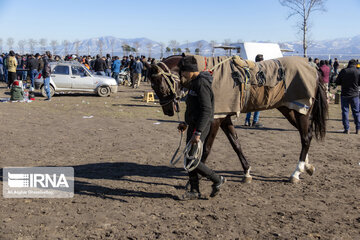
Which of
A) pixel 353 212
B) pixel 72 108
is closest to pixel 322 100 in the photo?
pixel 353 212

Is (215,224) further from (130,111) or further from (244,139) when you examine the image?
(130,111)

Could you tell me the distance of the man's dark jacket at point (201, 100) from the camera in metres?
4.70

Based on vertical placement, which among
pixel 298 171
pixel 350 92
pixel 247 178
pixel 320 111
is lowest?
pixel 247 178

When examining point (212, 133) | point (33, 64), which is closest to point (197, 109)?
point (212, 133)

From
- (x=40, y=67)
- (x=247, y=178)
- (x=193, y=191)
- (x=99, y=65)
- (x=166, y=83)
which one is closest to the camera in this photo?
(x=193, y=191)

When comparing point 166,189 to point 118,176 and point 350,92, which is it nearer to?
point 118,176

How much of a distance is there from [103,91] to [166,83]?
14.2 metres

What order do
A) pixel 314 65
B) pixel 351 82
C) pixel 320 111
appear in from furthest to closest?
1. pixel 351 82
2. pixel 314 65
3. pixel 320 111

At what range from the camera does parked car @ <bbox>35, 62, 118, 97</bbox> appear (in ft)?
60.4

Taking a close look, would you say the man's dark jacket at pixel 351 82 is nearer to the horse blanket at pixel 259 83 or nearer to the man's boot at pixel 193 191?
the horse blanket at pixel 259 83

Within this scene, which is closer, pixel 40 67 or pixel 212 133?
pixel 212 133

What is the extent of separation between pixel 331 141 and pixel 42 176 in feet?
22.7

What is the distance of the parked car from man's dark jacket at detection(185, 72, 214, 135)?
14916mm

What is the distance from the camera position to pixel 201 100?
15.4ft
